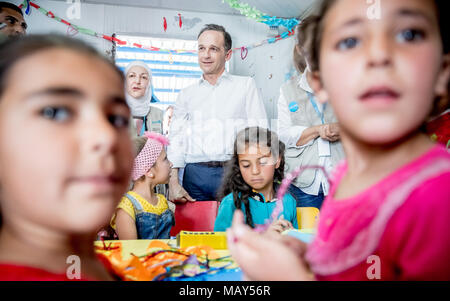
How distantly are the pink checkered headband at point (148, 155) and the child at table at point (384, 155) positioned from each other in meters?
1.39

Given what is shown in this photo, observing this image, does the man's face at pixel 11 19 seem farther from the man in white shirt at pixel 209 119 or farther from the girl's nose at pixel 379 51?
the girl's nose at pixel 379 51

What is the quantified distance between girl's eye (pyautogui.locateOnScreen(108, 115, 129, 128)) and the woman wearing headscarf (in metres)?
1.55

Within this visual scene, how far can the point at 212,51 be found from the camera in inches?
78.1

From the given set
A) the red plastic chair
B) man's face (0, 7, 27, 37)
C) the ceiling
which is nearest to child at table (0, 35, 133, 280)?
man's face (0, 7, 27, 37)

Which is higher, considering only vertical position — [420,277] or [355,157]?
[355,157]

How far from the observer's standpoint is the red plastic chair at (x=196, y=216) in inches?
66.8

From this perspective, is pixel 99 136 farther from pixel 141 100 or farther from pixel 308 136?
pixel 141 100

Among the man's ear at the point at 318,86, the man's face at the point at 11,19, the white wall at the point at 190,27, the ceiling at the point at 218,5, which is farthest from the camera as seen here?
the white wall at the point at 190,27

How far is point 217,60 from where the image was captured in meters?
2.02

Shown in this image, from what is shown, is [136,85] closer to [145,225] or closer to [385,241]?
[145,225]

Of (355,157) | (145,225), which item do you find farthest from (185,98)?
(355,157)

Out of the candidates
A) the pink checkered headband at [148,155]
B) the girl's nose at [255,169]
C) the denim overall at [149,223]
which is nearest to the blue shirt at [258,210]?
the girl's nose at [255,169]
